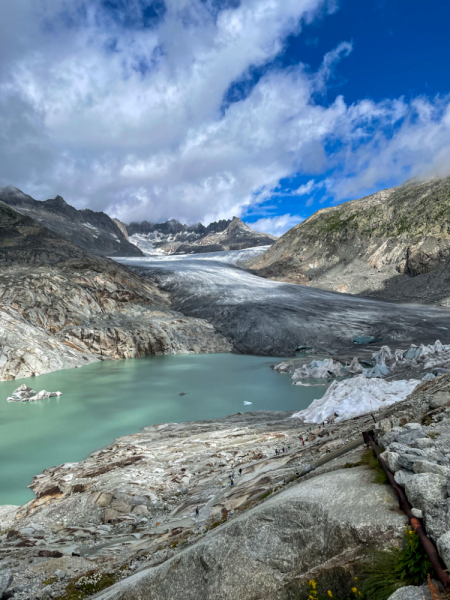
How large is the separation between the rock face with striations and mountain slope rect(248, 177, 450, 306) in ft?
105

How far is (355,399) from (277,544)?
10747 mm

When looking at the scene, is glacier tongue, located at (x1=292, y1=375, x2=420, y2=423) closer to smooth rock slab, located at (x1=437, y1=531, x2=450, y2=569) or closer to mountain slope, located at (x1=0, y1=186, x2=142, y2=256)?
smooth rock slab, located at (x1=437, y1=531, x2=450, y2=569)

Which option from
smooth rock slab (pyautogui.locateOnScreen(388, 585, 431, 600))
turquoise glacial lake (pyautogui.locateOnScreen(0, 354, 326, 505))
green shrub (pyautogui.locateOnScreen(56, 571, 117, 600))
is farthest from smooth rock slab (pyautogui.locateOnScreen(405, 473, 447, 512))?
turquoise glacial lake (pyautogui.locateOnScreen(0, 354, 326, 505))

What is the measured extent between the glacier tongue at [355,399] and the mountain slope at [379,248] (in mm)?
39190

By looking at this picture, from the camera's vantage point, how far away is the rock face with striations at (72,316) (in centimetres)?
2764

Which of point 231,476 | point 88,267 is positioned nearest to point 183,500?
point 231,476

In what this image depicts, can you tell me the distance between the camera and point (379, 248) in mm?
62375

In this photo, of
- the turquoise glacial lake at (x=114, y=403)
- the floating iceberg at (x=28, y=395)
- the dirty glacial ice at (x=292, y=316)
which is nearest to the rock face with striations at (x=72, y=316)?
the turquoise glacial lake at (x=114, y=403)

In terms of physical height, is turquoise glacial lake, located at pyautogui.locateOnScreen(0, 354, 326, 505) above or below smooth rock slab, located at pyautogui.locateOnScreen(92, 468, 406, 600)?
below

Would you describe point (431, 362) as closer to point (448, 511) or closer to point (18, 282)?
point (448, 511)

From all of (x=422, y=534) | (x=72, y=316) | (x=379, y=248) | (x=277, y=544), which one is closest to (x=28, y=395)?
(x=72, y=316)

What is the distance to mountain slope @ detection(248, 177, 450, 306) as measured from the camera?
52.9 meters

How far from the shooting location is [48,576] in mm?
4105

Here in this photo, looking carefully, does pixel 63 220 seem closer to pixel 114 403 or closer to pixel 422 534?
pixel 114 403
